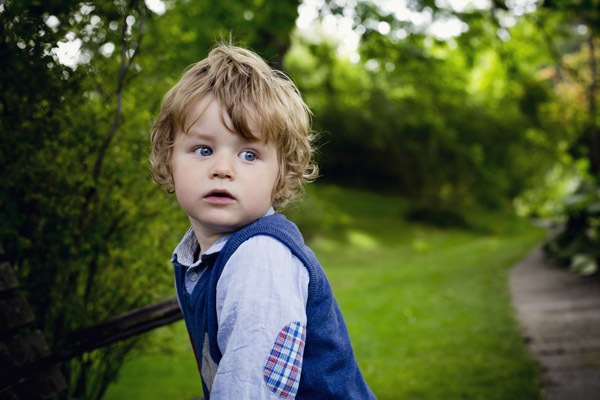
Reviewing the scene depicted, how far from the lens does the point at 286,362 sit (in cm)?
117

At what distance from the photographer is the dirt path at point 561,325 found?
12.2 ft

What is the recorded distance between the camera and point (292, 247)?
129 centimetres

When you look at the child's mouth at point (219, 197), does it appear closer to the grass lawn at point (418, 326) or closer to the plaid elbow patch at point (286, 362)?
the plaid elbow patch at point (286, 362)

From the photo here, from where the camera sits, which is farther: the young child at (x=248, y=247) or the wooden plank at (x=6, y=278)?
the wooden plank at (x=6, y=278)

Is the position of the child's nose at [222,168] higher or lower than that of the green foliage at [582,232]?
higher

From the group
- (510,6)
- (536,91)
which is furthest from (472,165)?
(510,6)

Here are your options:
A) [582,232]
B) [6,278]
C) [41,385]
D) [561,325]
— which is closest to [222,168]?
[6,278]

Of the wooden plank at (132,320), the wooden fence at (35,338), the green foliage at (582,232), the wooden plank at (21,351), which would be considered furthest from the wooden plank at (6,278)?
the green foliage at (582,232)

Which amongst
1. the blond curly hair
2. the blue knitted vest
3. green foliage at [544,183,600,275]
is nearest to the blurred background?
green foliage at [544,183,600,275]

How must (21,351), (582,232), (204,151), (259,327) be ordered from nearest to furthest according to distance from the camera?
(259,327) < (204,151) < (21,351) < (582,232)

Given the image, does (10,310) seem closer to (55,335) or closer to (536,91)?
(55,335)

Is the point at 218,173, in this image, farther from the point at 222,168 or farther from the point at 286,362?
the point at 286,362

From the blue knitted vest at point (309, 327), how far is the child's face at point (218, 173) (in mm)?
59

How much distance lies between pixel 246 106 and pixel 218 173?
0.18 m
